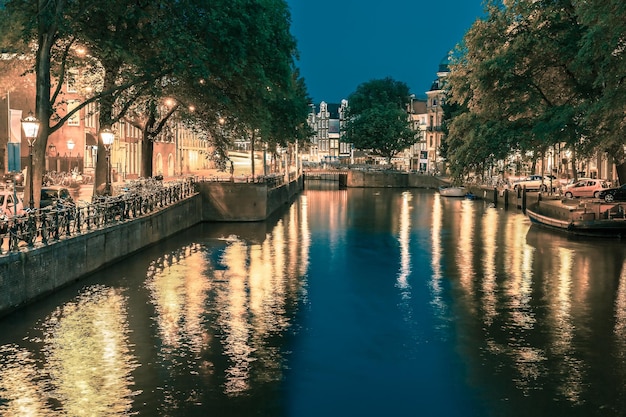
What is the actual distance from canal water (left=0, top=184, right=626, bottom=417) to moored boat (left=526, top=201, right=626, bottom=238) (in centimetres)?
559

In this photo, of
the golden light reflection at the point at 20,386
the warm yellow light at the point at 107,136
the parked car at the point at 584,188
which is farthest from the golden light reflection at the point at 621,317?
the parked car at the point at 584,188

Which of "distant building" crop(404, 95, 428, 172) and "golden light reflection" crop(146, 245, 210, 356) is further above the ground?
"distant building" crop(404, 95, 428, 172)

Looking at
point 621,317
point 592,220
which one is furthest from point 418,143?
point 621,317

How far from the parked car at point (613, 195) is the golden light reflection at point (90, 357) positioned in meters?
37.9

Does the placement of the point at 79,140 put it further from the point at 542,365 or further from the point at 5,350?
the point at 542,365

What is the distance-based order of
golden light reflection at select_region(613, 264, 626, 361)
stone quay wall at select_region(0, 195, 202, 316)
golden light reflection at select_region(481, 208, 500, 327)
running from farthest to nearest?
golden light reflection at select_region(481, 208, 500, 327) < stone quay wall at select_region(0, 195, 202, 316) < golden light reflection at select_region(613, 264, 626, 361)

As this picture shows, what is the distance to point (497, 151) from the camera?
150ft


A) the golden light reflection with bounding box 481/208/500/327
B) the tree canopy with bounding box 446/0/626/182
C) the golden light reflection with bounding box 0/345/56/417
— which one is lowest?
the golden light reflection with bounding box 0/345/56/417

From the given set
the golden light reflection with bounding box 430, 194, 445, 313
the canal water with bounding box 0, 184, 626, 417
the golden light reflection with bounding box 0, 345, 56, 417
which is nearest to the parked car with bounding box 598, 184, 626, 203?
the golden light reflection with bounding box 430, 194, 445, 313

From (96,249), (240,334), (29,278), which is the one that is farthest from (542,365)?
(96,249)

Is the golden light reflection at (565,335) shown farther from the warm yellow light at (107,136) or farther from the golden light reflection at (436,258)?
the warm yellow light at (107,136)

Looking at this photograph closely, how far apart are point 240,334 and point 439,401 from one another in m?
6.42

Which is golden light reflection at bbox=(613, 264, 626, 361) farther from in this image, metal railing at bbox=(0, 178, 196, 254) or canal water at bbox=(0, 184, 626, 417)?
metal railing at bbox=(0, 178, 196, 254)

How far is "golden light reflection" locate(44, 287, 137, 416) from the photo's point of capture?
15.1 meters
